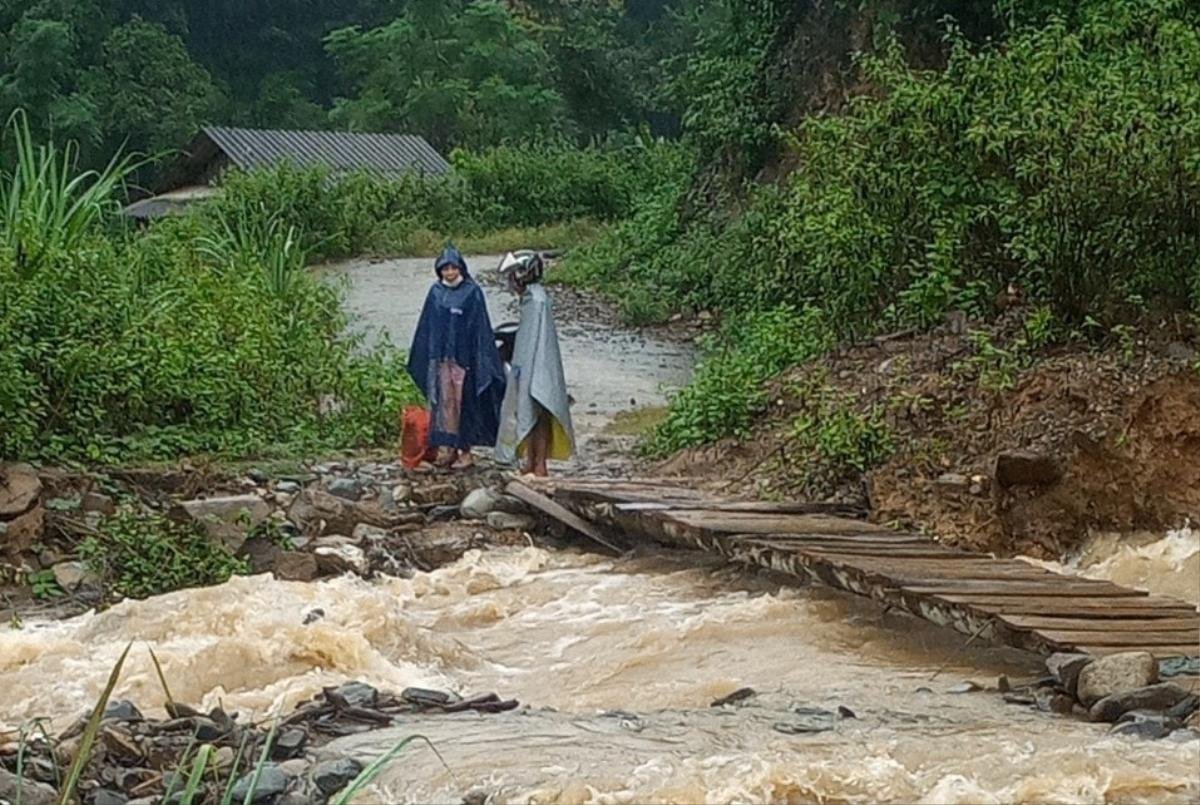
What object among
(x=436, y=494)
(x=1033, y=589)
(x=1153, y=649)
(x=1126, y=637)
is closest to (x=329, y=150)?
(x=436, y=494)

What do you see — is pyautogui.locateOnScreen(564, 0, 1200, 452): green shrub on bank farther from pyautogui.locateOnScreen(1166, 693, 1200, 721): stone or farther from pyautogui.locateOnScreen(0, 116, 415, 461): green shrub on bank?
pyautogui.locateOnScreen(1166, 693, 1200, 721): stone

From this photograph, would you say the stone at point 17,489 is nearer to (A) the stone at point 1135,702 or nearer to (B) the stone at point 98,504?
(B) the stone at point 98,504

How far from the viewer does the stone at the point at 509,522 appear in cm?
905

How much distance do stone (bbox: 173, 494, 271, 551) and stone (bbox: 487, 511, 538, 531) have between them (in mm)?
1197

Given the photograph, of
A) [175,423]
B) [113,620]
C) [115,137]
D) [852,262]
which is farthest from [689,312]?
[115,137]

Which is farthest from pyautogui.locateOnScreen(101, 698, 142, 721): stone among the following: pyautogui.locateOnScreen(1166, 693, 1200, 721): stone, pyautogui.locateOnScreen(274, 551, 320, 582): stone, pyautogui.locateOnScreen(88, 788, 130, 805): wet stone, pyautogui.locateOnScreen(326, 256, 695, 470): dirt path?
pyautogui.locateOnScreen(326, 256, 695, 470): dirt path

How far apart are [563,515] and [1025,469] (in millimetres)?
2387

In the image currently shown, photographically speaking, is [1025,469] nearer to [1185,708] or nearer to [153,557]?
[1185,708]

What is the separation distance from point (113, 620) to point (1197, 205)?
20.1 ft

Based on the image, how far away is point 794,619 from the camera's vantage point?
705 cm

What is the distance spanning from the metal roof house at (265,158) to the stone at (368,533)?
725 inches

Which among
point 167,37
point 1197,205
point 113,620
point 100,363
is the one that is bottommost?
point 113,620

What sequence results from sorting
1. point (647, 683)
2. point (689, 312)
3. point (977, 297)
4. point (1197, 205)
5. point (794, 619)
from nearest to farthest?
point (647, 683), point (794, 619), point (1197, 205), point (977, 297), point (689, 312)

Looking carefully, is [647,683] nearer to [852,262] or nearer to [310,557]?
[310,557]
